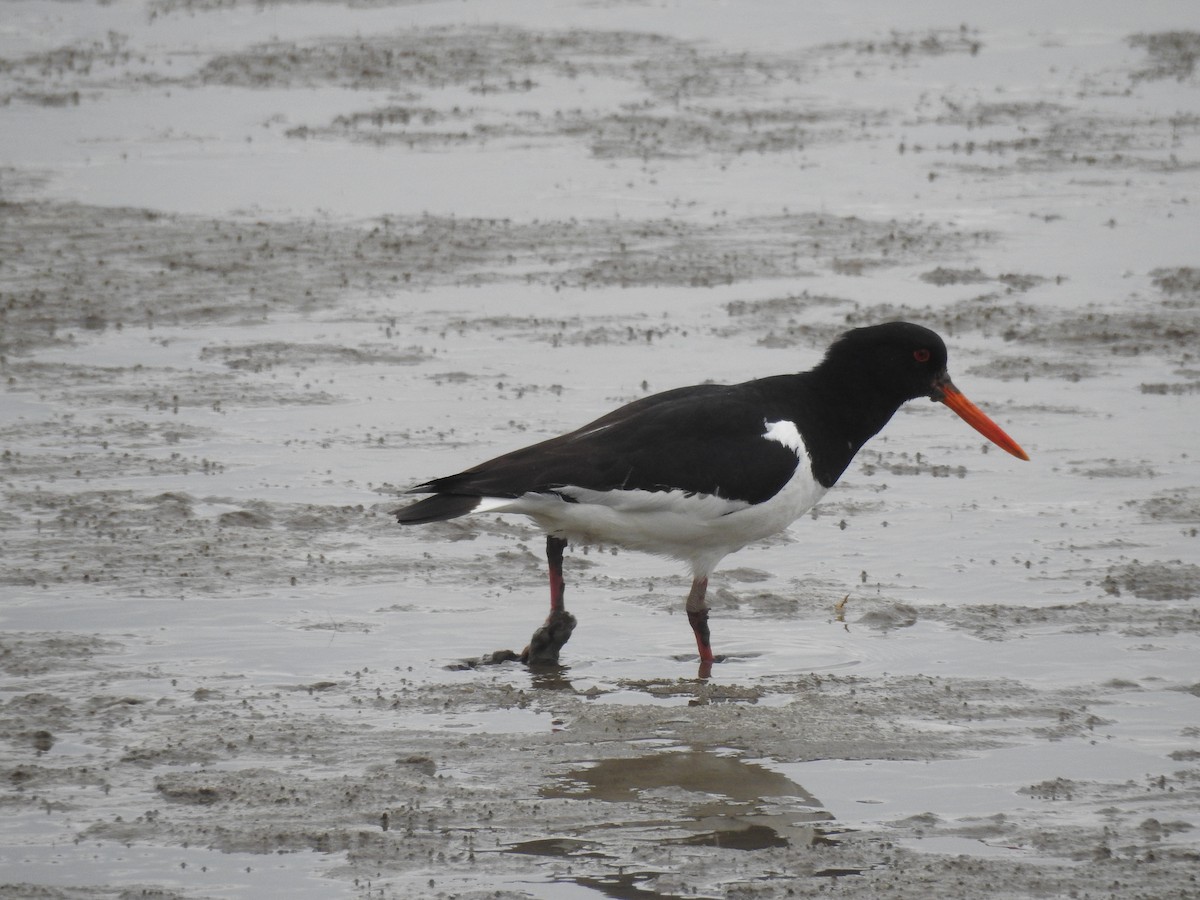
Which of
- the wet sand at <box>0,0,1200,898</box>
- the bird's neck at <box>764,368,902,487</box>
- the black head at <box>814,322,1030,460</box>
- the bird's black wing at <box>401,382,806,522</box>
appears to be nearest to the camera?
the wet sand at <box>0,0,1200,898</box>

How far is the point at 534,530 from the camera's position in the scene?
26.3ft

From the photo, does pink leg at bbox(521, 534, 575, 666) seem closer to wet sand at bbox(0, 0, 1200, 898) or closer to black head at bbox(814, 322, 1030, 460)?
wet sand at bbox(0, 0, 1200, 898)

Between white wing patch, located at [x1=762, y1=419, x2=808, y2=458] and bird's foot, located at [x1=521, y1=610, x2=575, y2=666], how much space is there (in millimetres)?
1024

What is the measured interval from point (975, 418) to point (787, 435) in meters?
1.22

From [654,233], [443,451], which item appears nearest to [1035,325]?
[654,233]

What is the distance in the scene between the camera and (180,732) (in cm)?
582

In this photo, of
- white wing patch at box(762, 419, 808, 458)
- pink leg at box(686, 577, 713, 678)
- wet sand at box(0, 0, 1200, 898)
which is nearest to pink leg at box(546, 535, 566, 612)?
wet sand at box(0, 0, 1200, 898)

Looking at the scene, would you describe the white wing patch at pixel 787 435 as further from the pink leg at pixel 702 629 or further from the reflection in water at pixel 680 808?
the reflection in water at pixel 680 808

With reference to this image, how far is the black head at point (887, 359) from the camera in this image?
7.36m

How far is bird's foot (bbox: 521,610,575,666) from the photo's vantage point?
660 cm

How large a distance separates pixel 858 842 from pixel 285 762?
1741 millimetres

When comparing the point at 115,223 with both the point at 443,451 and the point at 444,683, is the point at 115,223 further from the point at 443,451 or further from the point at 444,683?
the point at 444,683

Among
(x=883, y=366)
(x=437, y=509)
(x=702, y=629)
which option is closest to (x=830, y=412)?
(x=883, y=366)

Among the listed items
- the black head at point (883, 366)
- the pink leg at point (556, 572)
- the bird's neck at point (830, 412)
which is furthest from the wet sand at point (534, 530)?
the black head at point (883, 366)
